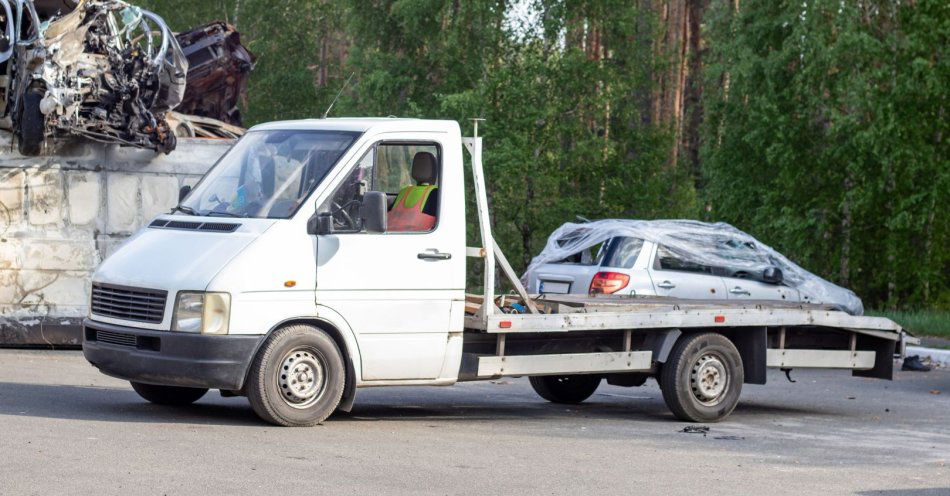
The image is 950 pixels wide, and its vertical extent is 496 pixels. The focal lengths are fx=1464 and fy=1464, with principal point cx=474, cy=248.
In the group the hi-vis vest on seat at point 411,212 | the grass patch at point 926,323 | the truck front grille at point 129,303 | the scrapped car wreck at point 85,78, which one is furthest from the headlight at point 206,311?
the grass patch at point 926,323

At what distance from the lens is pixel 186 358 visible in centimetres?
989

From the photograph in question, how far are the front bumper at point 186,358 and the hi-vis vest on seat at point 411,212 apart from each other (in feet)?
4.64

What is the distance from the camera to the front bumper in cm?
984

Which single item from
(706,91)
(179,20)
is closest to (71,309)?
(706,91)

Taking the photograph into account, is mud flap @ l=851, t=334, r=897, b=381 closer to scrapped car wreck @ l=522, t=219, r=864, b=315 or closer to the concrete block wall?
scrapped car wreck @ l=522, t=219, r=864, b=315

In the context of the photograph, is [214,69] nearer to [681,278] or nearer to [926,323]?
[681,278]

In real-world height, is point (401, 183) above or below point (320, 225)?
above

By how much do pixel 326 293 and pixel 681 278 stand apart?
8644 mm

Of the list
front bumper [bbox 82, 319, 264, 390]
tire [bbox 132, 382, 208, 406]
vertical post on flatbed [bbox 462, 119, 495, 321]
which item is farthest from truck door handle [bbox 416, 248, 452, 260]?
tire [bbox 132, 382, 208, 406]

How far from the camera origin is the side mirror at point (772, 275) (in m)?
18.9

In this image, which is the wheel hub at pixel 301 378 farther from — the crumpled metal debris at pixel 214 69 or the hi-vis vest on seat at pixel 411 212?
the crumpled metal debris at pixel 214 69

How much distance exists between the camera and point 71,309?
16.6m

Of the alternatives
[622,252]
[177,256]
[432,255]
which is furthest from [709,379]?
[622,252]

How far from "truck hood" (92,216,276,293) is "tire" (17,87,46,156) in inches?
231
